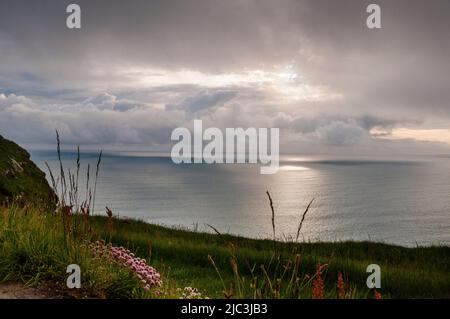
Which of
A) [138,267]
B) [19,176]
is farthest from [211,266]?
[19,176]

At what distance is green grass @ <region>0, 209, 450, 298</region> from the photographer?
720 cm

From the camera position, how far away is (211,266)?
12.4 m

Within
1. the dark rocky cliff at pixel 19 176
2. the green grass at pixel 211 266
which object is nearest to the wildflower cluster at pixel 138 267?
the green grass at pixel 211 266

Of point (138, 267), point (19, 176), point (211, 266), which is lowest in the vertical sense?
point (211, 266)

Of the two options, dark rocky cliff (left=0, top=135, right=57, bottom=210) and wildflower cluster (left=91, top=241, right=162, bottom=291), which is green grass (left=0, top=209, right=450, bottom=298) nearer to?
wildflower cluster (left=91, top=241, right=162, bottom=291)

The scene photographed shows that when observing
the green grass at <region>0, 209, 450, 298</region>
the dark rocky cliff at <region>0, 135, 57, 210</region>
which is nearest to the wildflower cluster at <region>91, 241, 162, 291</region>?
the green grass at <region>0, 209, 450, 298</region>

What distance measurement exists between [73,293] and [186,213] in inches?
4281

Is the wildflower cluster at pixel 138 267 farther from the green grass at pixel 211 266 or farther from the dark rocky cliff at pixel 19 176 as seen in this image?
the dark rocky cliff at pixel 19 176

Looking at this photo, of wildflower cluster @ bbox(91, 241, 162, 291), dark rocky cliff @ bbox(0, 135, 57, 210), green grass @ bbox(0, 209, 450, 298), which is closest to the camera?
green grass @ bbox(0, 209, 450, 298)

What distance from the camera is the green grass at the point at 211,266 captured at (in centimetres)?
720

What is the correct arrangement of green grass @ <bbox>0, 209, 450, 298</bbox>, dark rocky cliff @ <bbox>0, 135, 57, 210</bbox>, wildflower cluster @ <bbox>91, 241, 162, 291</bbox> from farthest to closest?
dark rocky cliff @ <bbox>0, 135, 57, 210</bbox> < wildflower cluster @ <bbox>91, 241, 162, 291</bbox> < green grass @ <bbox>0, 209, 450, 298</bbox>

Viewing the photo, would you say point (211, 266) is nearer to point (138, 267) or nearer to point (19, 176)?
point (138, 267)
